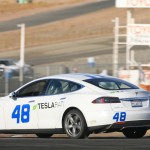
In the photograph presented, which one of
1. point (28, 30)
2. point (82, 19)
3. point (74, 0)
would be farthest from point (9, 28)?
point (74, 0)

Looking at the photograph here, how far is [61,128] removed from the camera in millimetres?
15086

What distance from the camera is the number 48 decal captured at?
15.6 m

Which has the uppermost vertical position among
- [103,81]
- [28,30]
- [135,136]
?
[28,30]

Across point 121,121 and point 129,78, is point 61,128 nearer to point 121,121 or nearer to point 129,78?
point 121,121

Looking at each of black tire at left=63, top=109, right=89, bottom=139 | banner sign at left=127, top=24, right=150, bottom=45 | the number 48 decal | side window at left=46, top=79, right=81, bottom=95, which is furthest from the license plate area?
banner sign at left=127, top=24, right=150, bottom=45

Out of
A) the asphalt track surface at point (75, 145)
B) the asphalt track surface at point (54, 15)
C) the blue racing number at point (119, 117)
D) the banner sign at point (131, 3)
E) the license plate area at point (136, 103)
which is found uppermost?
the asphalt track surface at point (54, 15)

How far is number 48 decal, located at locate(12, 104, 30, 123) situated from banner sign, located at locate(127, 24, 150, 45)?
1485 centimetres

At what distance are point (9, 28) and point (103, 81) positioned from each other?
170ft

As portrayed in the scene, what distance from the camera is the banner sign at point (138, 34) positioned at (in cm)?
2998

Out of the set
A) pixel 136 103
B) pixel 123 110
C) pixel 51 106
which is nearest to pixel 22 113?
pixel 51 106

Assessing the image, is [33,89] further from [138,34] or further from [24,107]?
[138,34]

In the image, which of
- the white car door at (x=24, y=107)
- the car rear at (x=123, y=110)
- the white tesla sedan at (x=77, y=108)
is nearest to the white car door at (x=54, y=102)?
the white tesla sedan at (x=77, y=108)

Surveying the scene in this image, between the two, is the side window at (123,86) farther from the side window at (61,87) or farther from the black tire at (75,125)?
the black tire at (75,125)

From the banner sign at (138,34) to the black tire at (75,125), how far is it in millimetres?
15434
